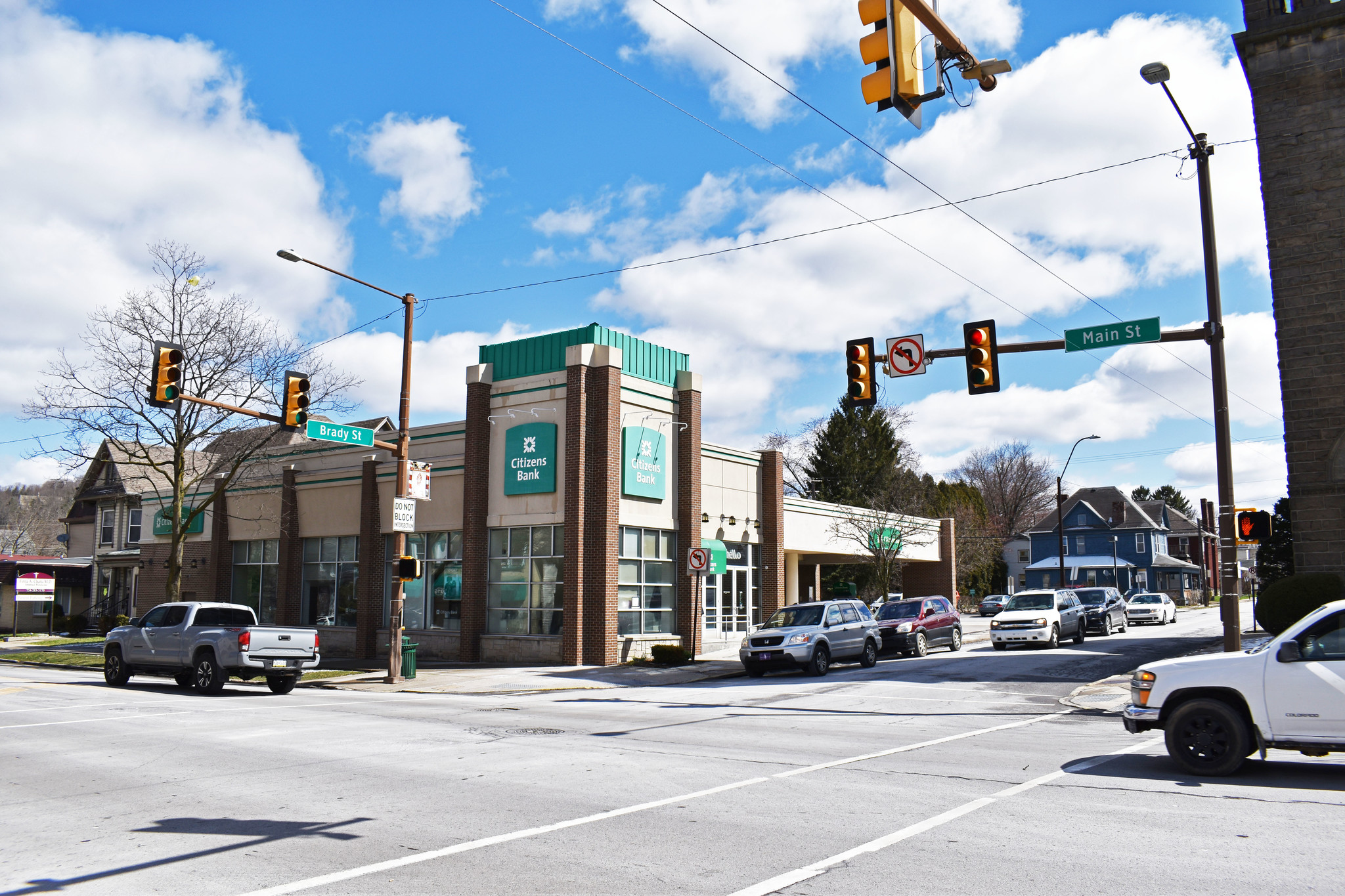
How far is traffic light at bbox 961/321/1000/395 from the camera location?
15719mm

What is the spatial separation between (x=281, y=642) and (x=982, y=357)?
1475 cm

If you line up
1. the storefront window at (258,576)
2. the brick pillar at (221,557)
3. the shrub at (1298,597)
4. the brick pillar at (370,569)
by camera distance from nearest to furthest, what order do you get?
the shrub at (1298,597) < the brick pillar at (370,569) < the storefront window at (258,576) < the brick pillar at (221,557)

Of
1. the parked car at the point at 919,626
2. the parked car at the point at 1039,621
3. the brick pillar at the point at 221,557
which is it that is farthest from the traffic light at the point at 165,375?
the parked car at the point at 1039,621

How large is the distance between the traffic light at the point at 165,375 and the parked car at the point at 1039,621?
2209 centimetres

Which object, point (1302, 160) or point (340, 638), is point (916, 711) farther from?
point (340, 638)

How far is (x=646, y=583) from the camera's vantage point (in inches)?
1086

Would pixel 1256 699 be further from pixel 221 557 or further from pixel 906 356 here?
pixel 221 557

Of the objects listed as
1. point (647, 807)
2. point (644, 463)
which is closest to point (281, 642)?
point (644, 463)

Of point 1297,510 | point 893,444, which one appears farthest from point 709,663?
point 893,444

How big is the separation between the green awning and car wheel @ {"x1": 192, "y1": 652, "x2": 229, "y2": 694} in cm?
1297

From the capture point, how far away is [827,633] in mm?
22953

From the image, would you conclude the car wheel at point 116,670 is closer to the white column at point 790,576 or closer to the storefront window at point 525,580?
the storefront window at point 525,580

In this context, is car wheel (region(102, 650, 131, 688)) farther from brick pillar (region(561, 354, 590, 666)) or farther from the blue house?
the blue house

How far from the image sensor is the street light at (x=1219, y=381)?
15.3 metres
